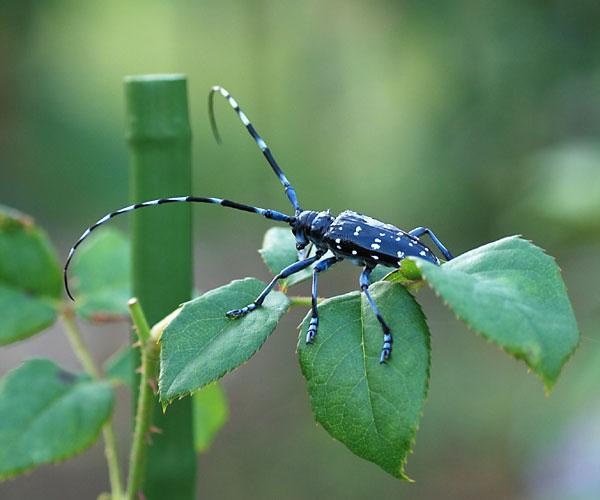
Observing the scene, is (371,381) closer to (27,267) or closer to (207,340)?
(207,340)

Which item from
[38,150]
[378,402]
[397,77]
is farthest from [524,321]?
[38,150]

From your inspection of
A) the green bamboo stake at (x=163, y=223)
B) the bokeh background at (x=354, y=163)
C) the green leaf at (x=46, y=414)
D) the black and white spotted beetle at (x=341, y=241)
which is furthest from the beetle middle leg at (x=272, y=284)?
the bokeh background at (x=354, y=163)

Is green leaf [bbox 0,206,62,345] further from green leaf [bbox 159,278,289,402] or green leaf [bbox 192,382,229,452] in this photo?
green leaf [bbox 159,278,289,402]

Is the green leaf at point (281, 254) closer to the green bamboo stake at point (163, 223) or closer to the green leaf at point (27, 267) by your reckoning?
the green bamboo stake at point (163, 223)

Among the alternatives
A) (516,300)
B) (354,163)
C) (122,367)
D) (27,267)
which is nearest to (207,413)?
(122,367)

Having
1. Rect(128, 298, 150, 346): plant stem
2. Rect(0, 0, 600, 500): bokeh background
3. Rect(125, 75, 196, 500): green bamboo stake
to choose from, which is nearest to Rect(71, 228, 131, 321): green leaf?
Rect(125, 75, 196, 500): green bamboo stake

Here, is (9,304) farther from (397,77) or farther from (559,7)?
(397,77)
